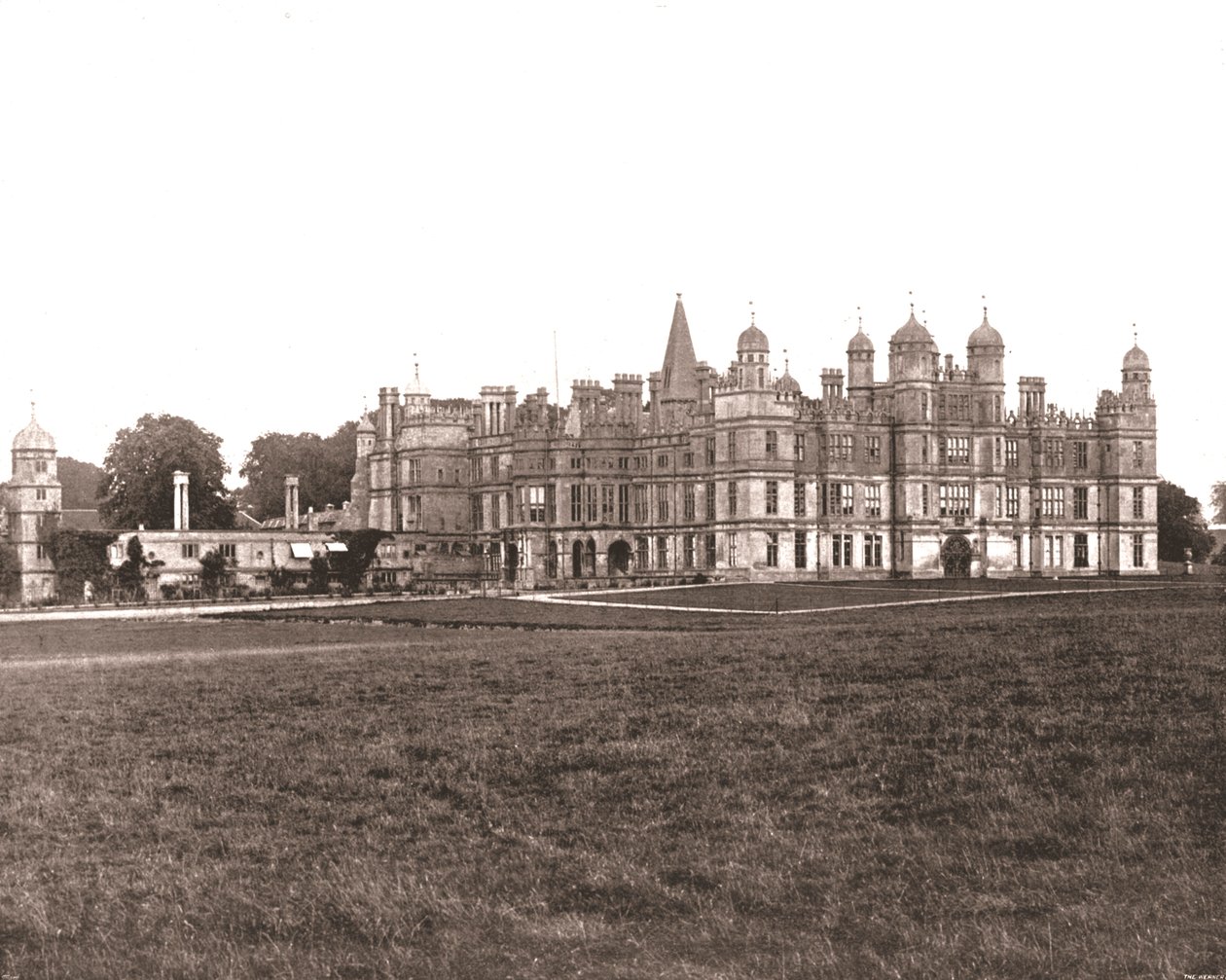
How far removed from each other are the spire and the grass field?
77972 millimetres

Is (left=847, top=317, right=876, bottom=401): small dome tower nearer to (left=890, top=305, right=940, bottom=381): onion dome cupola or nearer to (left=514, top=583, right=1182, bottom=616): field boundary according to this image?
(left=890, top=305, right=940, bottom=381): onion dome cupola

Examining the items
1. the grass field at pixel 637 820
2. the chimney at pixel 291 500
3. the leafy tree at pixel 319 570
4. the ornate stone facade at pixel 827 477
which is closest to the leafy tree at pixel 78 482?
the chimney at pixel 291 500

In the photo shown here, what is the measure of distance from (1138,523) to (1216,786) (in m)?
83.4

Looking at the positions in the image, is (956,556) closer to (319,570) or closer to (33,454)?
(319,570)

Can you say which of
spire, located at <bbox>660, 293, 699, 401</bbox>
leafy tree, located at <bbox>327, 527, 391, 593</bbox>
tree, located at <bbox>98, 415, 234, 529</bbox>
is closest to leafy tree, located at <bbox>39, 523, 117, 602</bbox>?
leafy tree, located at <bbox>327, 527, 391, 593</bbox>

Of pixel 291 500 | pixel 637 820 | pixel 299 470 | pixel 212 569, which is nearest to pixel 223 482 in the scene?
pixel 291 500

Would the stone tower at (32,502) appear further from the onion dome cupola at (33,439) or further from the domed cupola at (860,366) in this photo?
the domed cupola at (860,366)

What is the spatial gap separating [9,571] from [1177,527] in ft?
242

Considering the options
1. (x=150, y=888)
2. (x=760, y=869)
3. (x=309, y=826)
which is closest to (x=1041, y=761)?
(x=760, y=869)

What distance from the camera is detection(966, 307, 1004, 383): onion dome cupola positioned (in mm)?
94000

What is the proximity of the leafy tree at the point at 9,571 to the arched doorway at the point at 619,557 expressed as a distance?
104 feet

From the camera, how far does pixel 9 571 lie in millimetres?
95125

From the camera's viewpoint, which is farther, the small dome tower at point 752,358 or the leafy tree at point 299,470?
the leafy tree at point 299,470

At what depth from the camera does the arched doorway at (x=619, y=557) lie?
313 feet
